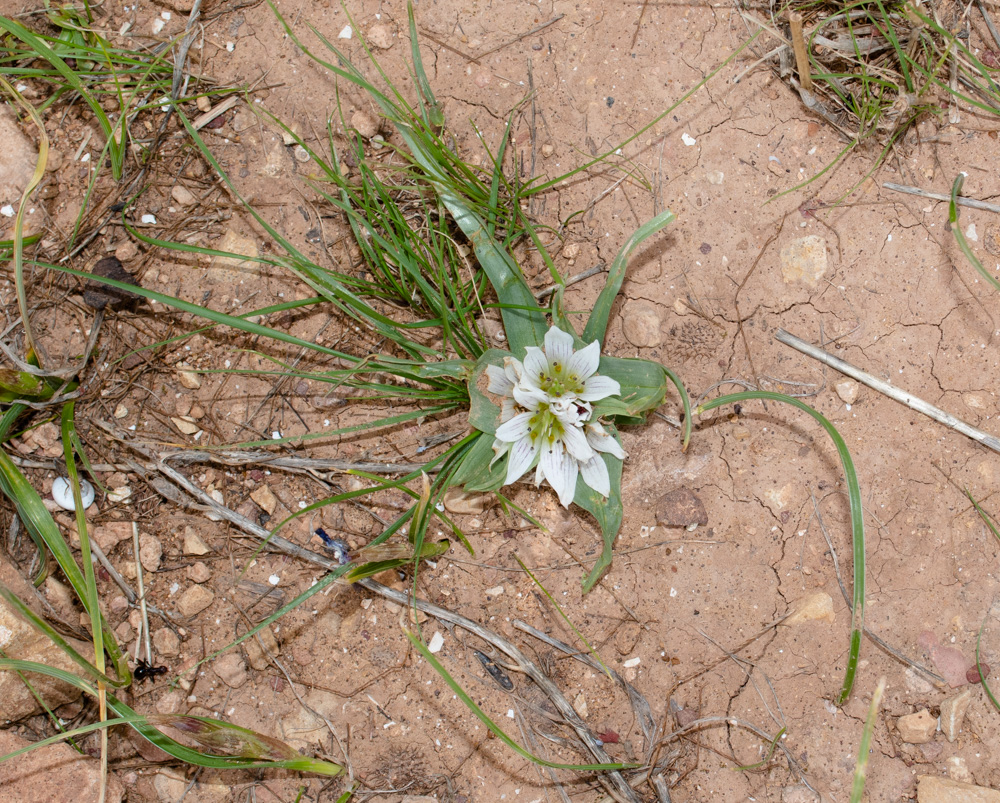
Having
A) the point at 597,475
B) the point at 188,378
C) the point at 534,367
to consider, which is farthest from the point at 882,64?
the point at 188,378

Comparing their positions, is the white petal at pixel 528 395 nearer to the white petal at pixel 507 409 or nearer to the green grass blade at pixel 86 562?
the white petal at pixel 507 409

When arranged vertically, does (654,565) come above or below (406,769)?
above

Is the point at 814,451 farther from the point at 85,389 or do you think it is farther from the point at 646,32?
the point at 85,389

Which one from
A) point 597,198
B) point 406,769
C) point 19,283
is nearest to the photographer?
point 19,283

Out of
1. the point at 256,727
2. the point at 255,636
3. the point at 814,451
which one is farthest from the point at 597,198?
the point at 256,727

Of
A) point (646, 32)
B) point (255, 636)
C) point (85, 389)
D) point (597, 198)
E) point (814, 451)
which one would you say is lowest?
point (255, 636)

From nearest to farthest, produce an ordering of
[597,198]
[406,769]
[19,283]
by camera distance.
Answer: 1. [19,283]
2. [406,769]
3. [597,198]

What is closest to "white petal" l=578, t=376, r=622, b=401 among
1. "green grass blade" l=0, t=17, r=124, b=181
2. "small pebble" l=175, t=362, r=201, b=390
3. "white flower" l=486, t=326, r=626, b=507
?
"white flower" l=486, t=326, r=626, b=507

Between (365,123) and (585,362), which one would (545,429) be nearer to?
(585,362)
